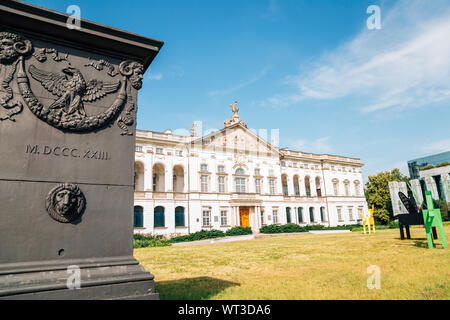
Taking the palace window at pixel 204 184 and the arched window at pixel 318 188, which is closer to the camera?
the palace window at pixel 204 184

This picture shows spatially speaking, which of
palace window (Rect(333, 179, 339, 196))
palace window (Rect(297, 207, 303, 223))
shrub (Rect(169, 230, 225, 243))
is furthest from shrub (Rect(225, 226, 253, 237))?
palace window (Rect(333, 179, 339, 196))

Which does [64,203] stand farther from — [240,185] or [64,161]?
[240,185]

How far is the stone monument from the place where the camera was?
3900 mm

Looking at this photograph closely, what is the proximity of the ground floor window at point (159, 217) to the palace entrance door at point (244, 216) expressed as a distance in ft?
35.8

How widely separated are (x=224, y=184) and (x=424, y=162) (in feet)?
278

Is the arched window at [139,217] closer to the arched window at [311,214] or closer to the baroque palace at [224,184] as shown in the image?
the baroque palace at [224,184]

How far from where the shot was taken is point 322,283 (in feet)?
18.4

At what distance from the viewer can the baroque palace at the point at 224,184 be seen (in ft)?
113

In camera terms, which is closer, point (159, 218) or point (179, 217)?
point (159, 218)

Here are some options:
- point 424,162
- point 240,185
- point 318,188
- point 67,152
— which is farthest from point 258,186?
point 424,162

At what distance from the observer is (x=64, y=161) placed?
14.3 feet

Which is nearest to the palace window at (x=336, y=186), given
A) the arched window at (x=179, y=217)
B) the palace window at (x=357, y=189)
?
the palace window at (x=357, y=189)
